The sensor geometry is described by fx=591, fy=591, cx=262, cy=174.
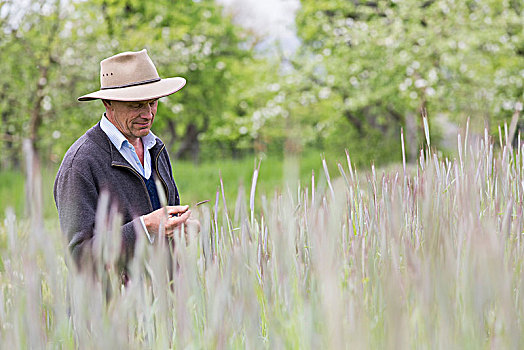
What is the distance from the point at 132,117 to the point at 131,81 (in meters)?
0.24

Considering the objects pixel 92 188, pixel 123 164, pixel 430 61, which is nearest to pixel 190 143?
pixel 430 61

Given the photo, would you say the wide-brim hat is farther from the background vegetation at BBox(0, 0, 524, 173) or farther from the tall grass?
the background vegetation at BBox(0, 0, 524, 173)

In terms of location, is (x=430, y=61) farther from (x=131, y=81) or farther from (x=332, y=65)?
(x=131, y=81)

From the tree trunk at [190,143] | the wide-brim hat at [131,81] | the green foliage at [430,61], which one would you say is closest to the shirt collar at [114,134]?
the wide-brim hat at [131,81]

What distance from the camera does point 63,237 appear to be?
135cm

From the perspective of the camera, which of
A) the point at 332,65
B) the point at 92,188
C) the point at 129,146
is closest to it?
the point at 92,188

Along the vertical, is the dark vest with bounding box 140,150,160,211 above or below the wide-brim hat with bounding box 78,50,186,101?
below

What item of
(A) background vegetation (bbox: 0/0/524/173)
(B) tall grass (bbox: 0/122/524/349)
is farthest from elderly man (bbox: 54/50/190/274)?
(A) background vegetation (bbox: 0/0/524/173)

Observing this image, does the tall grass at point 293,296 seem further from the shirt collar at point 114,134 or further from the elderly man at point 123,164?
the shirt collar at point 114,134

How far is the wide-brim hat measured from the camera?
2.78 metres

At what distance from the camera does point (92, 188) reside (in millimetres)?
2559

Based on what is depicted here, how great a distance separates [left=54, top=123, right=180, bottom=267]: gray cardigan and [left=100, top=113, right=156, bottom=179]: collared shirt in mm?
27

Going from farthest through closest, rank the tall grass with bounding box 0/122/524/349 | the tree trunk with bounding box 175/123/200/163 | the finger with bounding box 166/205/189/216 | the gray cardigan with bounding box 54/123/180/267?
the tree trunk with bounding box 175/123/200/163
the gray cardigan with bounding box 54/123/180/267
the finger with bounding box 166/205/189/216
the tall grass with bounding box 0/122/524/349

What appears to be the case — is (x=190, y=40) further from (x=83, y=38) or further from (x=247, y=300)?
(x=247, y=300)
